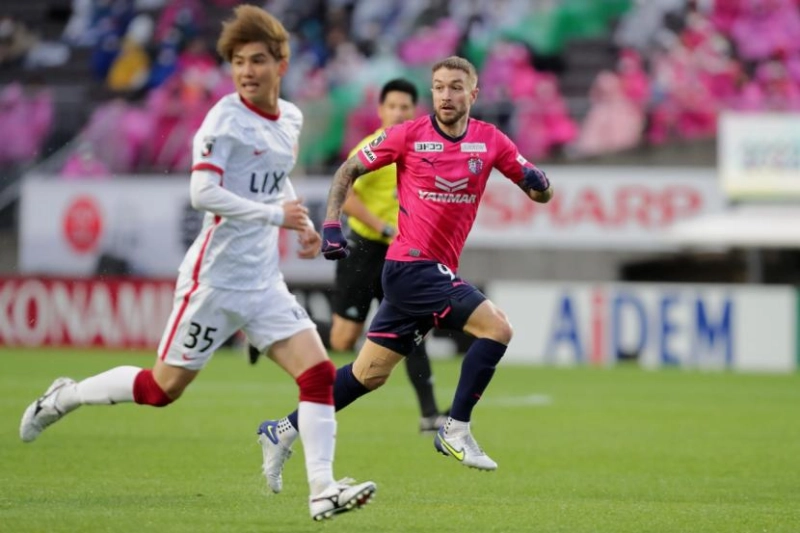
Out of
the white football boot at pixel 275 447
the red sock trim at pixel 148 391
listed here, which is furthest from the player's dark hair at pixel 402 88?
the red sock trim at pixel 148 391

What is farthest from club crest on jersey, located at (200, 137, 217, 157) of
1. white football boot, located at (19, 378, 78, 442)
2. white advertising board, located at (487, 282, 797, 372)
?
white advertising board, located at (487, 282, 797, 372)

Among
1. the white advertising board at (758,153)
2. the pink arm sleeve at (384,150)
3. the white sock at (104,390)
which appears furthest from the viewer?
the white advertising board at (758,153)

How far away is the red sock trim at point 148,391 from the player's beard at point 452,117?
2.23m

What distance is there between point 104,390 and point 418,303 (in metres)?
1.86

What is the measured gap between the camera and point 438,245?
8312 millimetres

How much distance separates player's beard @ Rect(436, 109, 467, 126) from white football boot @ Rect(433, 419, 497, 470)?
1651mm

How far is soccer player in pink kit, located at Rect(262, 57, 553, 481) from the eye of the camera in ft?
26.7

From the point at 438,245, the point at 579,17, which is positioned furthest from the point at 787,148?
the point at 438,245

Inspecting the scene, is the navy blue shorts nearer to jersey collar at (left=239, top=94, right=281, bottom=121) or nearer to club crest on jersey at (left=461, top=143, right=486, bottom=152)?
club crest on jersey at (left=461, top=143, right=486, bottom=152)

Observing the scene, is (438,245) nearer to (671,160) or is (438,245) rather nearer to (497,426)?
(497,426)

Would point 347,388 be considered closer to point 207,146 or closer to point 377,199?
point 207,146

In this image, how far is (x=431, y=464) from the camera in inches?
375

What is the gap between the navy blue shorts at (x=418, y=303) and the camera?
26.8 feet

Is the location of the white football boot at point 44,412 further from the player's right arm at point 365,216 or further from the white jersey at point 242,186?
the player's right arm at point 365,216
